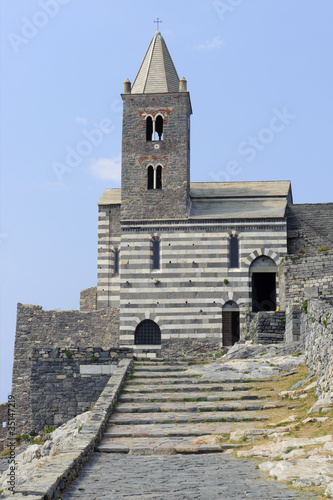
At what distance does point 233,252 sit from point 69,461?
2406cm

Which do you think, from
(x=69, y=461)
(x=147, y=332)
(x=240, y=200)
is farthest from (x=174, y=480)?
(x=240, y=200)

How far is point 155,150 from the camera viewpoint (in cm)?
3659

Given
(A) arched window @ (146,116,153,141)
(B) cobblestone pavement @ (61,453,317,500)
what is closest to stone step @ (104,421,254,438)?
(B) cobblestone pavement @ (61,453,317,500)

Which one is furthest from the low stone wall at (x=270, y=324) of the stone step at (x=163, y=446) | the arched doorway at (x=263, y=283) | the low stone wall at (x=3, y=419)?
the low stone wall at (x=3, y=419)

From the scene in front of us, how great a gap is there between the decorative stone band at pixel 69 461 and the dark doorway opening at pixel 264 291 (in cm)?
1712

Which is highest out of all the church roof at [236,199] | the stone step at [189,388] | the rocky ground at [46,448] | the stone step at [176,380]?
the church roof at [236,199]

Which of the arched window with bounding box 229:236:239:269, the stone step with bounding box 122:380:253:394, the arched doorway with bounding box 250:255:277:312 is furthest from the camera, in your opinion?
the arched window with bounding box 229:236:239:269

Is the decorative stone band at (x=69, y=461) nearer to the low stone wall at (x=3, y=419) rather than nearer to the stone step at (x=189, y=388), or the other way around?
the stone step at (x=189, y=388)

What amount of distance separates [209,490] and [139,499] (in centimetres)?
109

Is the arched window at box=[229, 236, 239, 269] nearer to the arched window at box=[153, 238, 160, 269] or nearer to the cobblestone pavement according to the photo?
the arched window at box=[153, 238, 160, 269]

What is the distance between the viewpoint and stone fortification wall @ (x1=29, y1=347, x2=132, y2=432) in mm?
22766

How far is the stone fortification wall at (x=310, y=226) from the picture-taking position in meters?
35.7

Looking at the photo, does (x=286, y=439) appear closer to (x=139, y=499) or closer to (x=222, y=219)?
(x=139, y=499)

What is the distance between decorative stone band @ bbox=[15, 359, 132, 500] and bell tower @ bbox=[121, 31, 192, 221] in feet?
57.6
